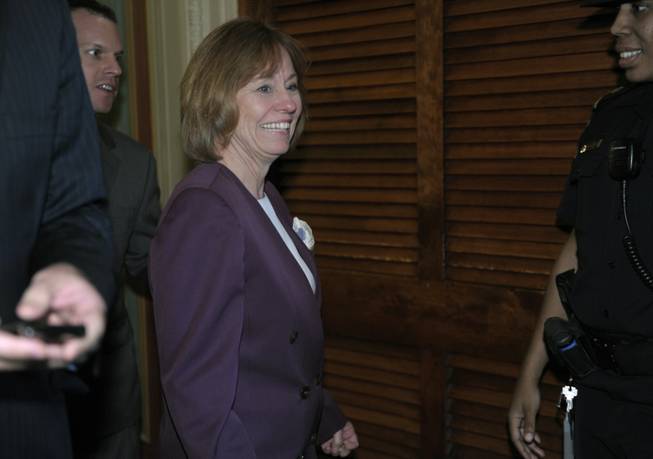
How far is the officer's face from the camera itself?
158 cm

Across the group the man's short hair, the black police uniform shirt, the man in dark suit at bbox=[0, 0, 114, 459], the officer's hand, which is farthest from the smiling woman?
the man's short hair

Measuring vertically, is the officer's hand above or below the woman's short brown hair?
below

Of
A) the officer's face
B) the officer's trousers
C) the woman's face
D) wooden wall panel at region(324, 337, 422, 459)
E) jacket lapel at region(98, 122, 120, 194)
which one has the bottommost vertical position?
wooden wall panel at region(324, 337, 422, 459)

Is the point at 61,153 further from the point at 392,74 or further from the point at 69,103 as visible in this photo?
the point at 392,74

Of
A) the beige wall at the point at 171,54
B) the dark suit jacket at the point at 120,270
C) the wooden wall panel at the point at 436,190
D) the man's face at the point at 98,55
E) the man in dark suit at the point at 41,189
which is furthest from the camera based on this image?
the beige wall at the point at 171,54

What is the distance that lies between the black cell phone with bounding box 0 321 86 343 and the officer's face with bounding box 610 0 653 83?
1.41m

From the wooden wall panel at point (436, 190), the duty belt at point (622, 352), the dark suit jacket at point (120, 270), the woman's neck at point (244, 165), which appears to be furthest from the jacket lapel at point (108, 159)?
the duty belt at point (622, 352)

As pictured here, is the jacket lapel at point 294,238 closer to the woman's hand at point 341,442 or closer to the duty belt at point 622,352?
the woman's hand at point 341,442

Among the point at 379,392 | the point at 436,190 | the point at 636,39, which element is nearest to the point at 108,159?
the point at 436,190

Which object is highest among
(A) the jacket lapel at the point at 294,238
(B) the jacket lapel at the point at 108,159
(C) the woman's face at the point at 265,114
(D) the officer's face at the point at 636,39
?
(D) the officer's face at the point at 636,39

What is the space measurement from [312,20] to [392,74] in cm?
39

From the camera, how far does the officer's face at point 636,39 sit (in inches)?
62.3

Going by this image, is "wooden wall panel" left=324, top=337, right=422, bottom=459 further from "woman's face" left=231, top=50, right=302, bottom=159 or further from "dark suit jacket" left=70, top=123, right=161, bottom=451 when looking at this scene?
"woman's face" left=231, top=50, right=302, bottom=159

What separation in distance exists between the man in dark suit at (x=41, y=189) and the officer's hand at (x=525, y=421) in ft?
4.27
